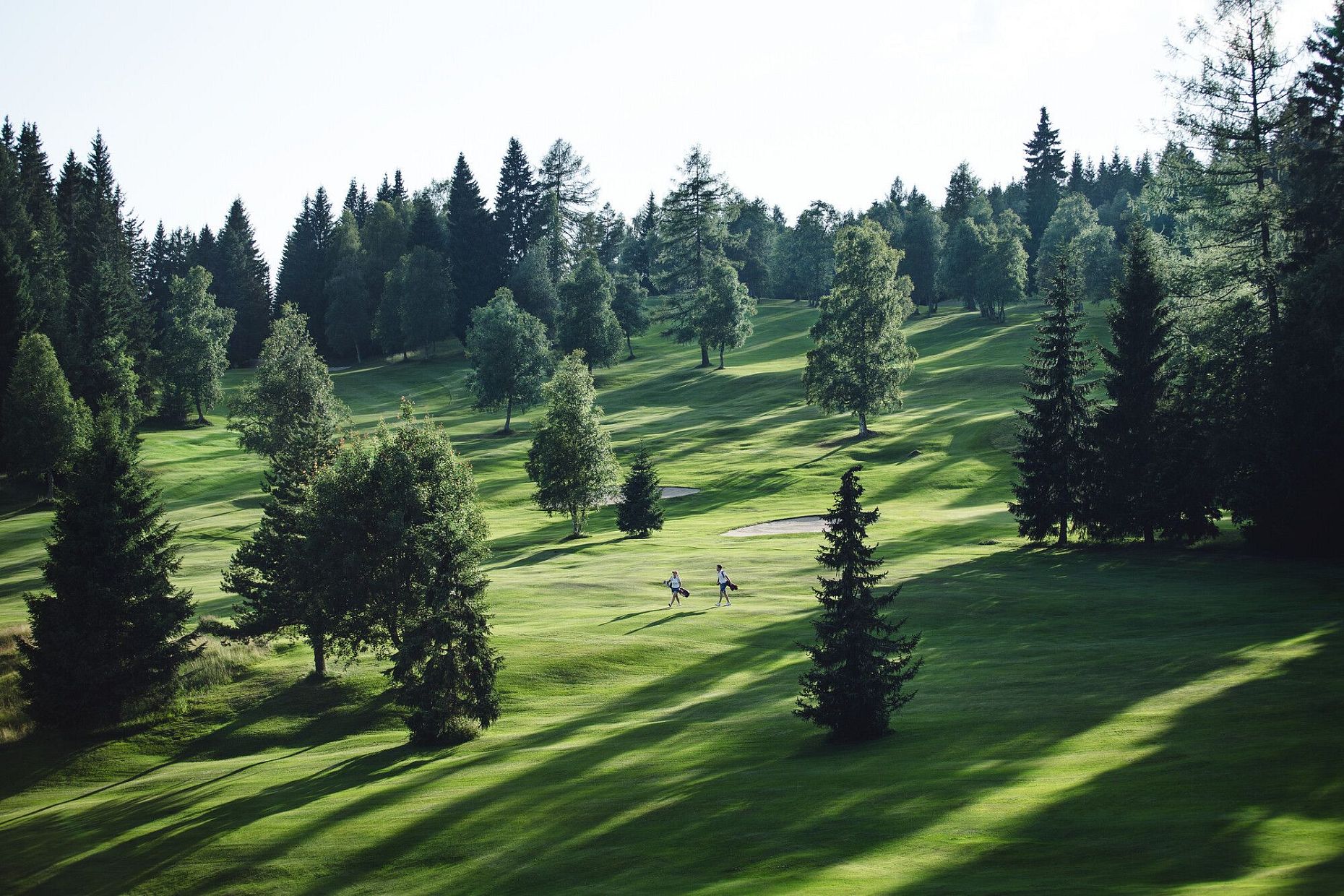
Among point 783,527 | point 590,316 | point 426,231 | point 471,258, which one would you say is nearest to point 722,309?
point 590,316

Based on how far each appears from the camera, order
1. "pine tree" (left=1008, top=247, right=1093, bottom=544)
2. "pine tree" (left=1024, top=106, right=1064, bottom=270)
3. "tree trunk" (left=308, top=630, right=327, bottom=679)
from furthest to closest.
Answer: "pine tree" (left=1024, top=106, right=1064, bottom=270), "pine tree" (left=1008, top=247, right=1093, bottom=544), "tree trunk" (left=308, top=630, right=327, bottom=679)

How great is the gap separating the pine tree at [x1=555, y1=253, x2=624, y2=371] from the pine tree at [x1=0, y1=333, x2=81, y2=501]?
173 ft

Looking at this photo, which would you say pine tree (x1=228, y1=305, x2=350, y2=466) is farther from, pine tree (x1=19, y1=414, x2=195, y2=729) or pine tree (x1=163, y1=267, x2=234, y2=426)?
pine tree (x1=163, y1=267, x2=234, y2=426)

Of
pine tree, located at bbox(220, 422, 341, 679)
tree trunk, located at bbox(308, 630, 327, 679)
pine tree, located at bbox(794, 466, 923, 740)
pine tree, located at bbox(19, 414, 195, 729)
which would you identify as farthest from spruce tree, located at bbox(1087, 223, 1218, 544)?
pine tree, located at bbox(19, 414, 195, 729)

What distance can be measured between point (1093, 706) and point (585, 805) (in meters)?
12.1

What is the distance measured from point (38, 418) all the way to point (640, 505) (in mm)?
50640

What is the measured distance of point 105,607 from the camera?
37.2 meters

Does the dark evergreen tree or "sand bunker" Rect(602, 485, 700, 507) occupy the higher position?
the dark evergreen tree

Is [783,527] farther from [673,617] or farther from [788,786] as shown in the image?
[788,786]

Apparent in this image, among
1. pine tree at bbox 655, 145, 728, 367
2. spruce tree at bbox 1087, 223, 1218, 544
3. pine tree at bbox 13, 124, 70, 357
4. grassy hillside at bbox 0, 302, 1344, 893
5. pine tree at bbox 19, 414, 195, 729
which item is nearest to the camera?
grassy hillside at bbox 0, 302, 1344, 893

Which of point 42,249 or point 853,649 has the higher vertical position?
point 42,249

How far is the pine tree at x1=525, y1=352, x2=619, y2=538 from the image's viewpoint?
62094 millimetres

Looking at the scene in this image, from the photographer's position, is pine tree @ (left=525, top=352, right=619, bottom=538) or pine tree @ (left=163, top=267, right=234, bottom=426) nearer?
pine tree @ (left=525, top=352, right=619, bottom=538)

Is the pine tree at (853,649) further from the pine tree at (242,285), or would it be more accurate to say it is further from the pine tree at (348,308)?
the pine tree at (242,285)
